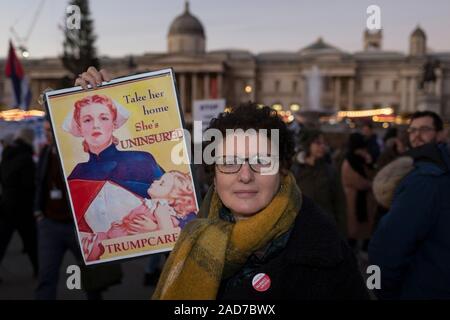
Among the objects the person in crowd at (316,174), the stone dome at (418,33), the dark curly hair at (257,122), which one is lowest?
the person in crowd at (316,174)

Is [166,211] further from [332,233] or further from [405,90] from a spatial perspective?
[405,90]

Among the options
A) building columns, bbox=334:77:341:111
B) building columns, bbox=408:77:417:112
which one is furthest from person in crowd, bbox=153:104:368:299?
building columns, bbox=408:77:417:112

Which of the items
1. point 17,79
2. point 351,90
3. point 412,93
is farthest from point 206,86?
point 17,79

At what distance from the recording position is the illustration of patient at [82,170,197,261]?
8.77 ft

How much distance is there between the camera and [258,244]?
1919 mm

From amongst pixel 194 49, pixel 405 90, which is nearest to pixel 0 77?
pixel 194 49

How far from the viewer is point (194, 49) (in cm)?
6644

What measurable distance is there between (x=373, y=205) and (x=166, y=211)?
20.6 ft

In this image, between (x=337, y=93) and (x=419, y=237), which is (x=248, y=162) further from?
(x=337, y=93)

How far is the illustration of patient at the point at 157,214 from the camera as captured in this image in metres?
2.67

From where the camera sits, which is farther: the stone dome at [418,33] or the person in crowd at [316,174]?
the stone dome at [418,33]

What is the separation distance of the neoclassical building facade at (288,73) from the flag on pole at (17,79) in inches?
1671

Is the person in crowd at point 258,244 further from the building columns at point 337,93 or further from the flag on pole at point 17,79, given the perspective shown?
the building columns at point 337,93

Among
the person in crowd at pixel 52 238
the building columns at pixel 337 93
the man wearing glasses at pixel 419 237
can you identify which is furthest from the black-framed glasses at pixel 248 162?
the building columns at pixel 337 93
